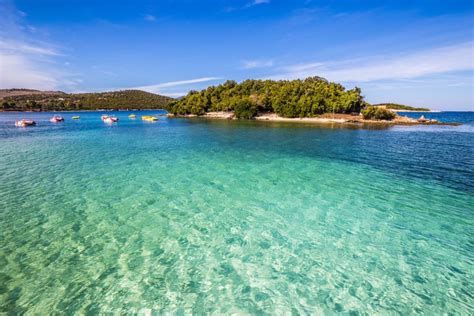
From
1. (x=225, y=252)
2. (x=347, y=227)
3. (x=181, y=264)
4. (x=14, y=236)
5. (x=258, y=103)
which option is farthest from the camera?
(x=258, y=103)

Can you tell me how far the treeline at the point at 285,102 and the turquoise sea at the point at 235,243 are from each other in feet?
271

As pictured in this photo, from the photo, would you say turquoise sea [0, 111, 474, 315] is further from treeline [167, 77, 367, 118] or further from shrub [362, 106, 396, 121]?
treeline [167, 77, 367, 118]

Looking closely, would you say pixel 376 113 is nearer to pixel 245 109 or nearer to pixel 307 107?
pixel 307 107

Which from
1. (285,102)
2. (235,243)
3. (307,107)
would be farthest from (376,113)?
(235,243)

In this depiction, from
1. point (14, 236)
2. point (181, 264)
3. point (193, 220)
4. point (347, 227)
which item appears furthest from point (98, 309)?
point (347, 227)

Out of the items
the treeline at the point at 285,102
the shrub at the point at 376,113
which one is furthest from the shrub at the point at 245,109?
the shrub at the point at 376,113

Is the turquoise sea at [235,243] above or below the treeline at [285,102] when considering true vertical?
below

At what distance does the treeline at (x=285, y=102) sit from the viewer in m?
97.2

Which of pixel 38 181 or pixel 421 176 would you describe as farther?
pixel 421 176

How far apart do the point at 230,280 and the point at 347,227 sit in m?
5.99

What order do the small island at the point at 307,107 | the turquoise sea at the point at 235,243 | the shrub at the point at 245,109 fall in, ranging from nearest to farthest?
1. the turquoise sea at the point at 235,243
2. the small island at the point at 307,107
3. the shrub at the point at 245,109

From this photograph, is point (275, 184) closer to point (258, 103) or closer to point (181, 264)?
point (181, 264)

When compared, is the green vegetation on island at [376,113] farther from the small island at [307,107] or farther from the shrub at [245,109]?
the shrub at [245,109]

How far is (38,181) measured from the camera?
1677 centimetres
